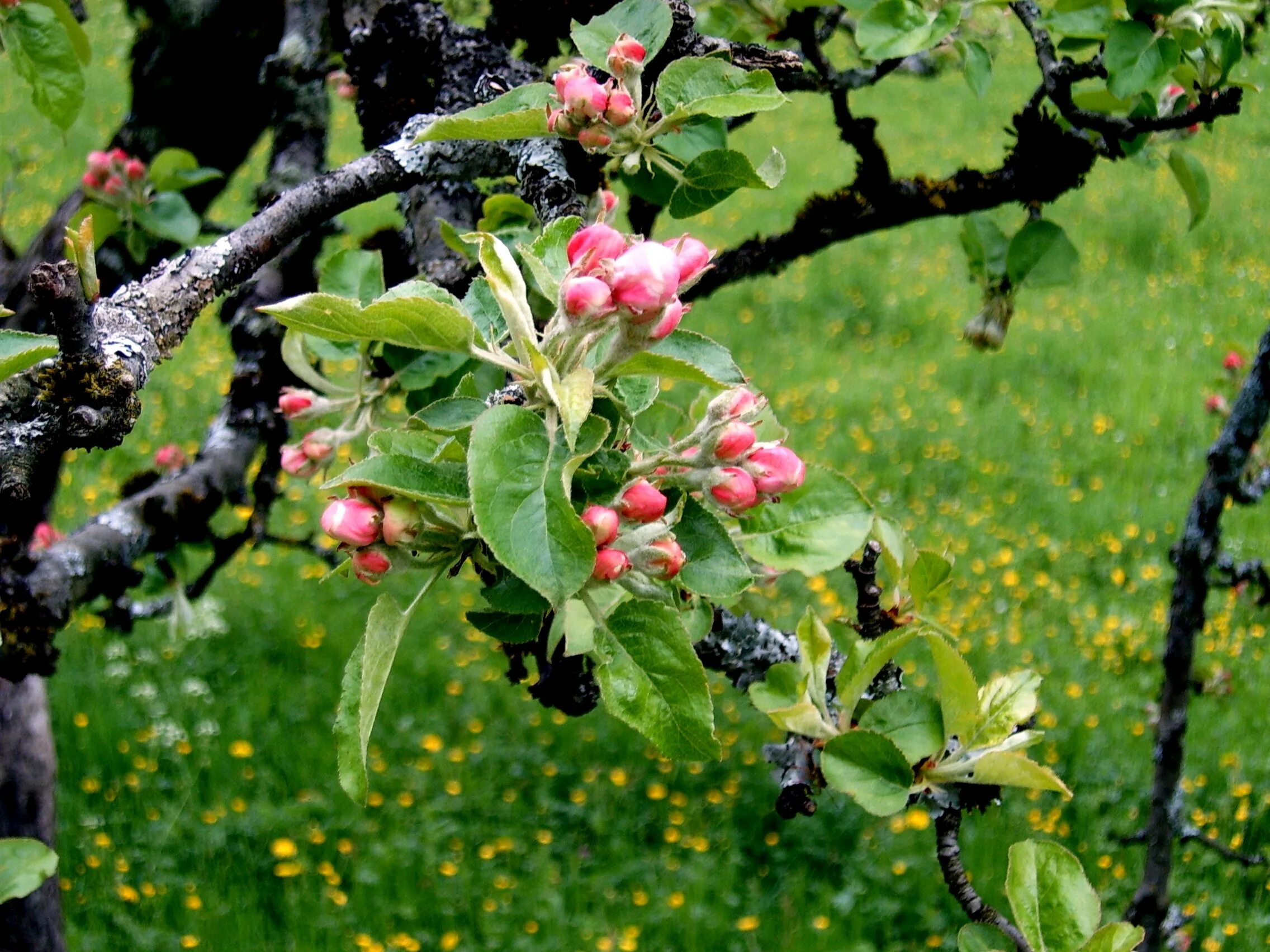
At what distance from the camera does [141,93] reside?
2.44m

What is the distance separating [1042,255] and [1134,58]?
1.07 feet

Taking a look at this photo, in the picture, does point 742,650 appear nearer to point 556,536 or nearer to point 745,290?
point 556,536

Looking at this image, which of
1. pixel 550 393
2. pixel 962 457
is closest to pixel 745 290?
pixel 962 457

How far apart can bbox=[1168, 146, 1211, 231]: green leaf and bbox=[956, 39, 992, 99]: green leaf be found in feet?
1.01

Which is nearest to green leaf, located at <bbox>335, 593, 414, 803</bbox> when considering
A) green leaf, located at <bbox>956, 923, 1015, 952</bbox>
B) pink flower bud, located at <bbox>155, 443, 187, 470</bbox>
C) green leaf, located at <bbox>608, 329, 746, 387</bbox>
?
green leaf, located at <bbox>608, 329, 746, 387</bbox>

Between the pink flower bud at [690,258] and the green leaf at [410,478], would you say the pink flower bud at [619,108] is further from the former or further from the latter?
the green leaf at [410,478]

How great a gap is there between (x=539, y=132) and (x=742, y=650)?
0.58 m

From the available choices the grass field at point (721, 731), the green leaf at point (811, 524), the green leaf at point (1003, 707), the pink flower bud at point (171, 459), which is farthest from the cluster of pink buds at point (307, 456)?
the pink flower bud at point (171, 459)

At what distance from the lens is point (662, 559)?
829mm

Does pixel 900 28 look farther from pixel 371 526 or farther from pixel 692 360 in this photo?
pixel 371 526

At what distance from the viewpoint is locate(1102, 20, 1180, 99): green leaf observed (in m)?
1.44

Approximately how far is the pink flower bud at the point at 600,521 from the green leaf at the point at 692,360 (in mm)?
95

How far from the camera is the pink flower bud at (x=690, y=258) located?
2.64 ft

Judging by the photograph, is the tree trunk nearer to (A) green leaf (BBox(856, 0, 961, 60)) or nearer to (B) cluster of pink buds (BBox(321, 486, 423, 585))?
(B) cluster of pink buds (BBox(321, 486, 423, 585))
